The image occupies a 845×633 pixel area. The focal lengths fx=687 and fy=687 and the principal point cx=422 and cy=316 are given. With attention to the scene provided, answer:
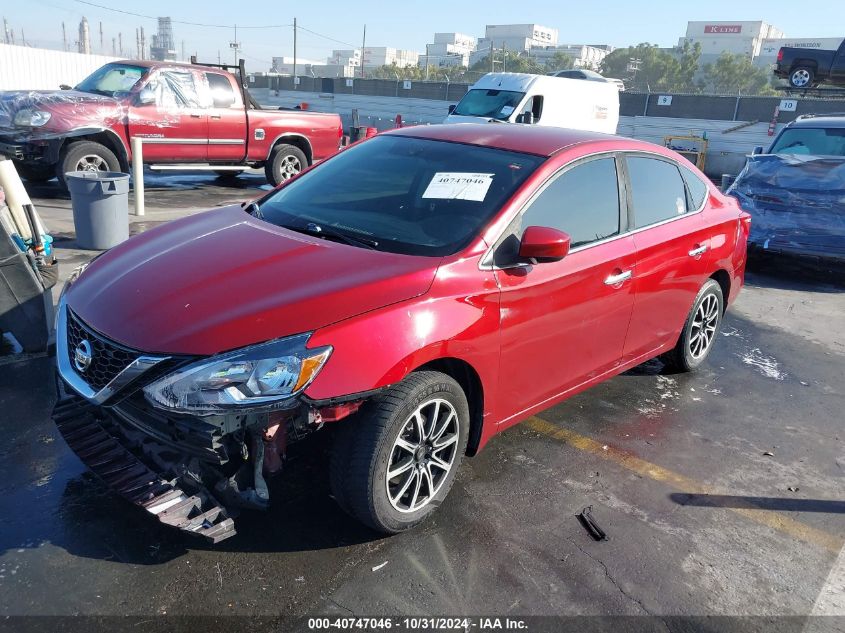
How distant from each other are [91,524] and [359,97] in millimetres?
27744

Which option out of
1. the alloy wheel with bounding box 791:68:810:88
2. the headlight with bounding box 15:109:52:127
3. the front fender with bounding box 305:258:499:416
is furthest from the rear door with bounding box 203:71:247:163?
the alloy wheel with bounding box 791:68:810:88

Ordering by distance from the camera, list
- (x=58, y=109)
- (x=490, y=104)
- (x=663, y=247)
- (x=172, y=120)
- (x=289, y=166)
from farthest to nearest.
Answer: (x=490, y=104) < (x=289, y=166) < (x=172, y=120) < (x=58, y=109) < (x=663, y=247)

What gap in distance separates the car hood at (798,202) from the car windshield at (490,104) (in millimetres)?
7186

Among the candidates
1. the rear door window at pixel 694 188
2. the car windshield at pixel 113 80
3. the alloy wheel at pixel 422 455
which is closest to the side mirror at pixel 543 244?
the alloy wheel at pixel 422 455

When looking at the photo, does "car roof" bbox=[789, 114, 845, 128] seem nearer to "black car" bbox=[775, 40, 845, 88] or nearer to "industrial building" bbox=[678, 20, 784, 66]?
"black car" bbox=[775, 40, 845, 88]

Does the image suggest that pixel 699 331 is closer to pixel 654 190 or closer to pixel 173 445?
pixel 654 190

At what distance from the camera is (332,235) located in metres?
3.41

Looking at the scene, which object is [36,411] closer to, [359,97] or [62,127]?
[62,127]

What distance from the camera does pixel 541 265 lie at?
11.2ft

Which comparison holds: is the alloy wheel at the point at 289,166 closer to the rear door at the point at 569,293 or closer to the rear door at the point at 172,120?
the rear door at the point at 172,120

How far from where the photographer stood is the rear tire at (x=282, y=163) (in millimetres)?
12000

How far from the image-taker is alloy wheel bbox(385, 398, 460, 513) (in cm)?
298

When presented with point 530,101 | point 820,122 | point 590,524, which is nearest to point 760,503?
point 590,524

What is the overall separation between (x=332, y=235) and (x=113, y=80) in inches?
347
